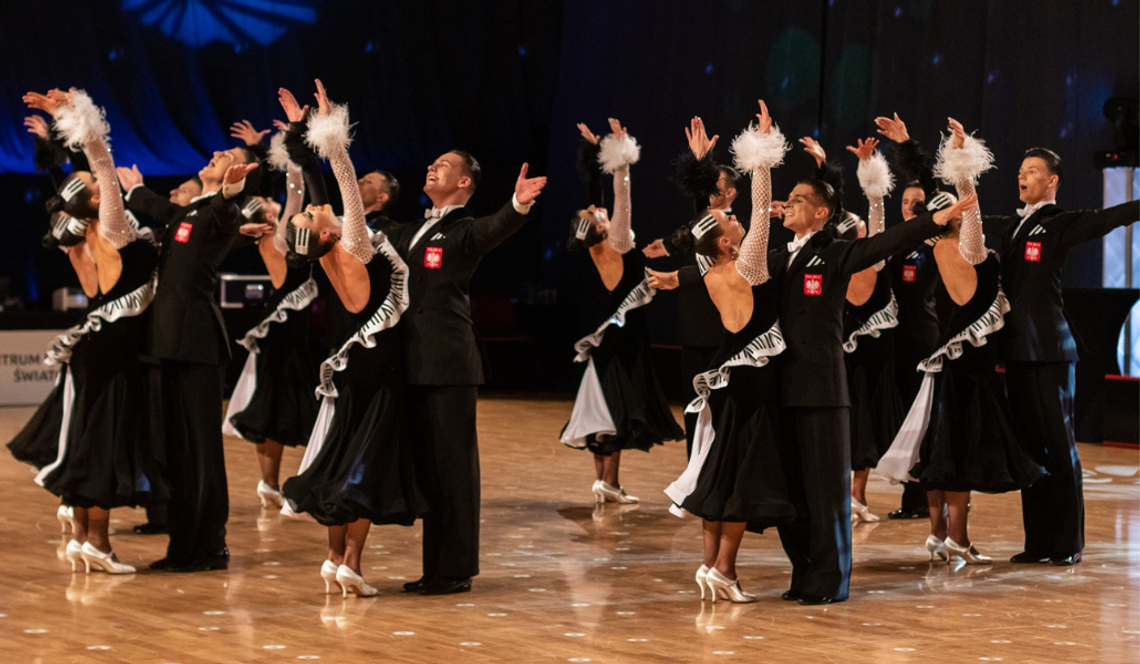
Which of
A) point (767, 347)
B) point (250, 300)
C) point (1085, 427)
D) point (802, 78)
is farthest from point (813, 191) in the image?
point (250, 300)

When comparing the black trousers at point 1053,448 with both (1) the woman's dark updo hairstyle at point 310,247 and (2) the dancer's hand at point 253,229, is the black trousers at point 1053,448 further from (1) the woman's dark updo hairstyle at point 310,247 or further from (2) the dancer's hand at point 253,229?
(2) the dancer's hand at point 253,229

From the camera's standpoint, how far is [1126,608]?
15.9 ft

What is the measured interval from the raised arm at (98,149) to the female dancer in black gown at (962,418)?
3144mm

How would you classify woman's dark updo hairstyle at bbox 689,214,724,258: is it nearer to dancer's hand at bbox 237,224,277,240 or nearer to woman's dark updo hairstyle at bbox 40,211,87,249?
dancer's hand at bbox 237,224,277,240

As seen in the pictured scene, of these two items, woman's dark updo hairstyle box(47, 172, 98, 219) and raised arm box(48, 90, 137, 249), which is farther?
woman's dark updo hairstyle box(47, 172, 98, 219)

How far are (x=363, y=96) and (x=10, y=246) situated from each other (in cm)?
379

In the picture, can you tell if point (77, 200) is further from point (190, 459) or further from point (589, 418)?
point (589, 418)

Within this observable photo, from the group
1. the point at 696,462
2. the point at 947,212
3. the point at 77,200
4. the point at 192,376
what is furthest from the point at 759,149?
the point at 77,200

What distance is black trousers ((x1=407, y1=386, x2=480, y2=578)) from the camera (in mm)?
5004

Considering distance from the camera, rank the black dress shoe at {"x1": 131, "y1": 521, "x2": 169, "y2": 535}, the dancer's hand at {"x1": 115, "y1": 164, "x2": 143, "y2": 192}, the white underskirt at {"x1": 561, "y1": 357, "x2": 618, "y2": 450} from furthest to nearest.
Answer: the white underskirt at {"x1": 561, "y1": 357, "x2": 618, "y2": 450} < the black dress shoe at {"x1": 131, "y1": 521, "x2": 169, "y2": 535} < the dancer's hand at {"x1": 115, "y1": 164, "x2": 143, "y2": 192}

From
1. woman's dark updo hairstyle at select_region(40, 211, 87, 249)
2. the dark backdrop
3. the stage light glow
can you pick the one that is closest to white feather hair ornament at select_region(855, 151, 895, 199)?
woman's dark updo hairstyle at select_region(40, 211, 87, 249)

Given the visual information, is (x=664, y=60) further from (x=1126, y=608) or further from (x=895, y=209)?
(x=1126, y=608)

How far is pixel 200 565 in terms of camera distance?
17.7 feet

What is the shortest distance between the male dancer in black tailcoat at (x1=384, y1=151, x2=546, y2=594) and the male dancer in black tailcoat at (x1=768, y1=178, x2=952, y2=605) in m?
1.08
